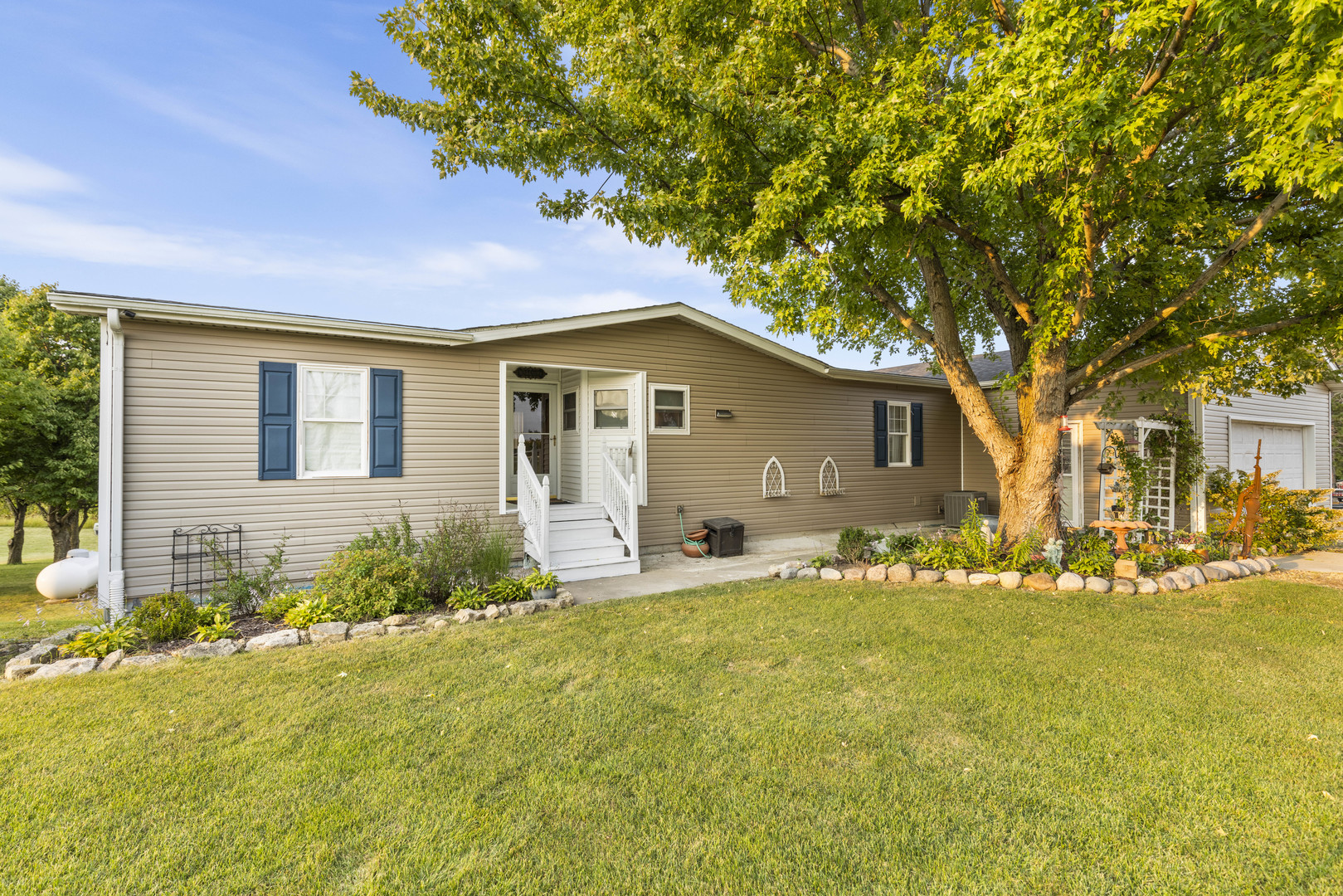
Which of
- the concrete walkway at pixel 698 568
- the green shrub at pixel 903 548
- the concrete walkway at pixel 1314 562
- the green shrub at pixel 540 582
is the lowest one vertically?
the concrete walkway at pixel 698 568

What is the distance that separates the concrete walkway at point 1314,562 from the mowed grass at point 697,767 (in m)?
3.73

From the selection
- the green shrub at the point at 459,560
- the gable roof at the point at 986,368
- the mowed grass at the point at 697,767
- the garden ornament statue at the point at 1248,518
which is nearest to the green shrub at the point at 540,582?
the green shrub at the point at 459,560

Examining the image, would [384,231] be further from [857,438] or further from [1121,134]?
[1121,134]

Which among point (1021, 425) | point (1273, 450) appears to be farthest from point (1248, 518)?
point (1273, 450)

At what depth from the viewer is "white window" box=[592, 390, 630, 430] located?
8.72 m

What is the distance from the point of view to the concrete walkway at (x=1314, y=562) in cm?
743

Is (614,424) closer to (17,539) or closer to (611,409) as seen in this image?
(611,409)

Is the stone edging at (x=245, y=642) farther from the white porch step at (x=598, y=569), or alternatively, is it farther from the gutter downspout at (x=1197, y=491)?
the gutter downspout at (x=1197, y=491)

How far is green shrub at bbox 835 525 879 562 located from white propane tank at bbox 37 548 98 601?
1222 cm

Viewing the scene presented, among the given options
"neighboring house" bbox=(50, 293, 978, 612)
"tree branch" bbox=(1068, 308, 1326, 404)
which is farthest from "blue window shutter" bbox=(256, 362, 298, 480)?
"tree branch" bbox=(1068, 308, 1326, 404)

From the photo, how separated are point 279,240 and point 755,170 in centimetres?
1103

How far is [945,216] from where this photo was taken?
23.1 ft

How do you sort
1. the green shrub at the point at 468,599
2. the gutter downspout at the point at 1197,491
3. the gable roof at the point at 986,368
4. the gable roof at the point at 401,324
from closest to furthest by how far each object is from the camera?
1. the gable roof at the point at 401,324
2. the green shrub at the point at 468,599
3. the gutter downspout at the point at 1197,491
4. the gable roof at the point at 986,368

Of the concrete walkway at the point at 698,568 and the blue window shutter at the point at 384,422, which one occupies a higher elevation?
the blue window shutter at the point at 384,422
